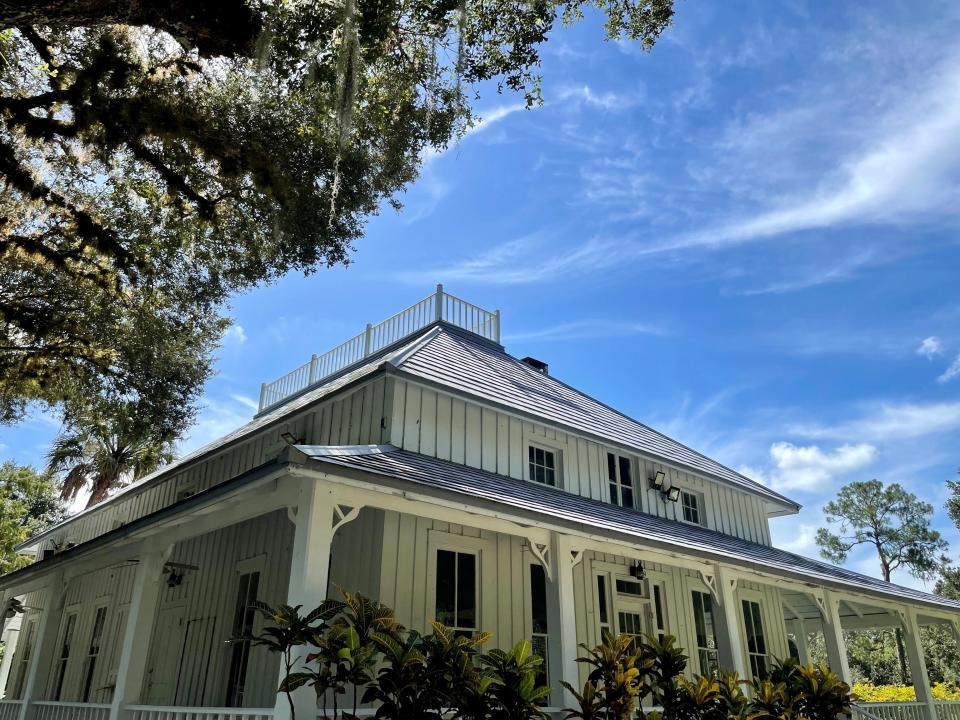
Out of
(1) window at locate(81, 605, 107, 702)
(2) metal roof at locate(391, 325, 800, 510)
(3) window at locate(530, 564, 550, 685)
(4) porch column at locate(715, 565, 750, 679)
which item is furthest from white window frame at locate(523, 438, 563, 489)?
(1) window at locate(81, 605, 107, 702)

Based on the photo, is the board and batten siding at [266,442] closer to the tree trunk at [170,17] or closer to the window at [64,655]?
the window at [64,655]

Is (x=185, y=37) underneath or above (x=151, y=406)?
above

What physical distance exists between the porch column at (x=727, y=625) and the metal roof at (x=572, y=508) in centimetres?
40

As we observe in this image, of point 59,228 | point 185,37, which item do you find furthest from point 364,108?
point 59,228

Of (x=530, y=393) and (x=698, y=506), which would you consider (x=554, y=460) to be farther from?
(x=698, y=506)

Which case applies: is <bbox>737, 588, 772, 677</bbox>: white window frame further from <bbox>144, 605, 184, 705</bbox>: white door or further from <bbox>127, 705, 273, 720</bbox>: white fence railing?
<bbox>144, 605, 184, 705</bbox>: white door

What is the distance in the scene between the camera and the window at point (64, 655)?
567 inches

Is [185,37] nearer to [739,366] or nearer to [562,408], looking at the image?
[562,408]

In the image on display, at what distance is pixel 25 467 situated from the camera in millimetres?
32750

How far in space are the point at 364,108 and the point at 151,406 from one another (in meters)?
6.51

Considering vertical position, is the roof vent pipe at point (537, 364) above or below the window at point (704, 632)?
above

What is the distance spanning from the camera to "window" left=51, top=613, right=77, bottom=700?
1441cm

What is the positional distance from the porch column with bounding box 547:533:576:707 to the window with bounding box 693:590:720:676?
506 cm

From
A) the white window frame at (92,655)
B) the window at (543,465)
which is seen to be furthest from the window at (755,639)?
the white window frame at (92,655)
